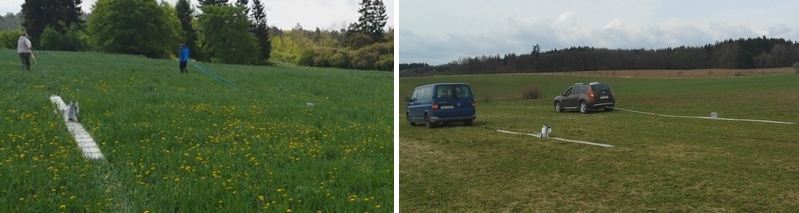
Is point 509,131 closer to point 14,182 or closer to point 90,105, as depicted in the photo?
point 14,182

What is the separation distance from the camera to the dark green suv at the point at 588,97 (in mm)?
7512

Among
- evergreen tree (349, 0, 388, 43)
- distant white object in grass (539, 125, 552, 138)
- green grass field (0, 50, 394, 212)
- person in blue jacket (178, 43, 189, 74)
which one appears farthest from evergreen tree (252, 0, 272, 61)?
distant white object in grass (539, 125, 552, 138)

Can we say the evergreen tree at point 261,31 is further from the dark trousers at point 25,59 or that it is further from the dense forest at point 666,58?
the dense forest at point 666,58

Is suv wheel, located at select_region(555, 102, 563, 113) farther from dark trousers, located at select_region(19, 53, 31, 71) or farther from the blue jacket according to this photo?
the blue jacket

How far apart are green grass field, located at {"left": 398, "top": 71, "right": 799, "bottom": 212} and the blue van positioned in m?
0.12

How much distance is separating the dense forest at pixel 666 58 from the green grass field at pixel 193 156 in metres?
1.59

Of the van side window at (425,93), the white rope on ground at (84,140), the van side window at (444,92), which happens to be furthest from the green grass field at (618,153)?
the white rope on ground at (84,140)

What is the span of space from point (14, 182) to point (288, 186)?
185 centimetres

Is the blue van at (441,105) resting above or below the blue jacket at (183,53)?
below

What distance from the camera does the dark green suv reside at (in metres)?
7.51

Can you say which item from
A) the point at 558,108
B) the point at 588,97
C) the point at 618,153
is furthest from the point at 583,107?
the point at 618,153

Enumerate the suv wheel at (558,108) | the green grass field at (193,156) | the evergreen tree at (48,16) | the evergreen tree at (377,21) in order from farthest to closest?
the evergreen tree at (48,16), the evergreen tree at (377,21), the suv wheel at (558,108), the green grass field at (193,156)

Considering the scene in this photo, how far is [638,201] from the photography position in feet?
13.8

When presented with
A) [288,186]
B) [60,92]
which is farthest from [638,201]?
[60,92]
